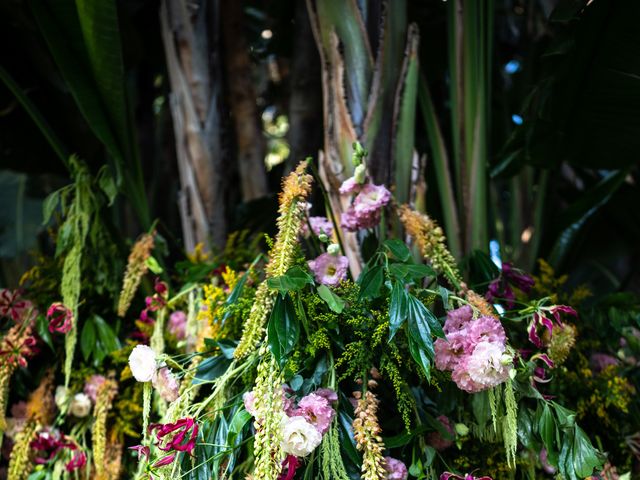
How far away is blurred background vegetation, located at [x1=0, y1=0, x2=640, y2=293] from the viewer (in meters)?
0.85

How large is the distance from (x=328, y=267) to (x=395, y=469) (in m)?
0.24

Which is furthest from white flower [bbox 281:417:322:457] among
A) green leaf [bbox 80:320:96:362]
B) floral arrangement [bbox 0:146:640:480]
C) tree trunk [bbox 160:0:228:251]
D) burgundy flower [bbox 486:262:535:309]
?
tree trunk [bbox 160:0:228:251]

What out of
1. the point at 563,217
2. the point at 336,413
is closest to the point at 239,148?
the point at 563,217

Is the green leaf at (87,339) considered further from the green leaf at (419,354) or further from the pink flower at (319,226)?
the green leaf at (419,354)

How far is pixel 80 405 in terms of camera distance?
0.85 meters

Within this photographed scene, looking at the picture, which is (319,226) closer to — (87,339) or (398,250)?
(398,250)

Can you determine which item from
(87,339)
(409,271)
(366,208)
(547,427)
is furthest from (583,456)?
(87,339)

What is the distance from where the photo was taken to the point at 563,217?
1.05 m

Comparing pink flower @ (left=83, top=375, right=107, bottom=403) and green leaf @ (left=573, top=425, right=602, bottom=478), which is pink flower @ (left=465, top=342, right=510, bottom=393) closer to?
green leaf @ (left=573, top=425, right=602, bottom=478)

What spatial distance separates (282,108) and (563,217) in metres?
1.24

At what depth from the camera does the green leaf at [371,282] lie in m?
0.62

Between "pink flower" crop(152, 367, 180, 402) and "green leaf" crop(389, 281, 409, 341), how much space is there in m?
0.26


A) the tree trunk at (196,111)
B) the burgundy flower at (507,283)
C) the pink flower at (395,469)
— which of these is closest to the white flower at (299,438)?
the pink flower at (395,469)

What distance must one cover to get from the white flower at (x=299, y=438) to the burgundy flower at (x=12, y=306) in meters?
0.50
